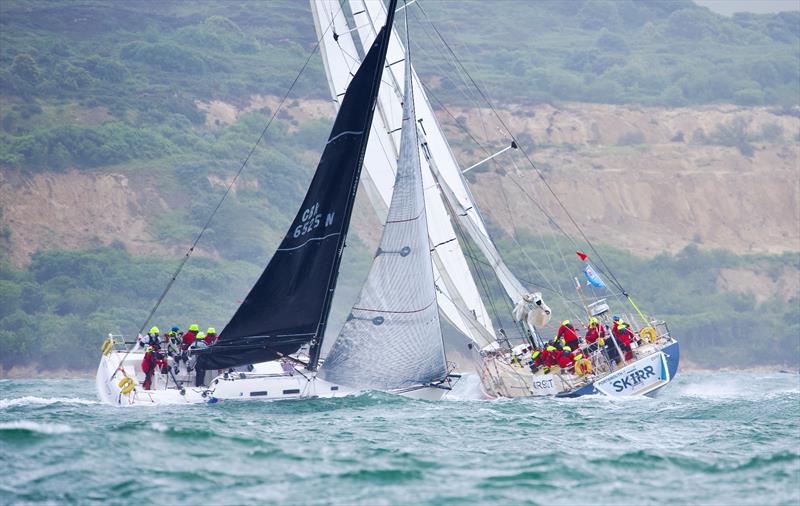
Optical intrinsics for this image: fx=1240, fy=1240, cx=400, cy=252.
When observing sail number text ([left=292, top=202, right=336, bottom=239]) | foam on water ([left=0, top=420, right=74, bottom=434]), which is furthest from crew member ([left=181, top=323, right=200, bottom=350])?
foam on water ([left=0, top=420, right=74, bottom=434])

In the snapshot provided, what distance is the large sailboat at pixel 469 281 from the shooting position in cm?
2772

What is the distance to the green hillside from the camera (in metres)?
70.4

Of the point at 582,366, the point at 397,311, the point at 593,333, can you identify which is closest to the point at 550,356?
the point at 582,366

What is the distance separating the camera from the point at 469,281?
3112 centimetres

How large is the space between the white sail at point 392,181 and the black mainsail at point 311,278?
253 inches

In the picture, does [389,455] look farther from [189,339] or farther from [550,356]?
[550,356]

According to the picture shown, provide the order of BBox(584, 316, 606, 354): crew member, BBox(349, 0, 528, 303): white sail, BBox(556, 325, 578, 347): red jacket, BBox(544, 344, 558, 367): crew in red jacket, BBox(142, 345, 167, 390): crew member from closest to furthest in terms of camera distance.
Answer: BBox(142, 345, 167, 390): crew member, BBox(544, 344, 558, 367): crew in red jacket, BBox(584, 316, 606, 354): crew member, BBox(556, 325, 578, 347): red jacket, BBox(349, 0, 528, 303): white sail

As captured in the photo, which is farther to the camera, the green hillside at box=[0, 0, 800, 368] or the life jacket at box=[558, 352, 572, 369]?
the green hillside at box=[0, 0, 800, 368]

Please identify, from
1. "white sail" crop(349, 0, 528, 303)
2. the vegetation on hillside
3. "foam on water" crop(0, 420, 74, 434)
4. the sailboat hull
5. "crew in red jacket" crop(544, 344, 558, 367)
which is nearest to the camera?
"foam on water" crop(0, 420, 74, 434)

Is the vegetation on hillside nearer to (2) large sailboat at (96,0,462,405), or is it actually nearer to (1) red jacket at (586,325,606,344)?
(1) red jacket at (586,325,606,344)

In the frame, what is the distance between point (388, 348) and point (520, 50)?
349 feet

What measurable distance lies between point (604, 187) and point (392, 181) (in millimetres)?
58349

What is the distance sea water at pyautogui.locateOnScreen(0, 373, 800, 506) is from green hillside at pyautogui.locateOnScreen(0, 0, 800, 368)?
42.9m

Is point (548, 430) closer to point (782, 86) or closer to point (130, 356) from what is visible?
point (130, 356)
